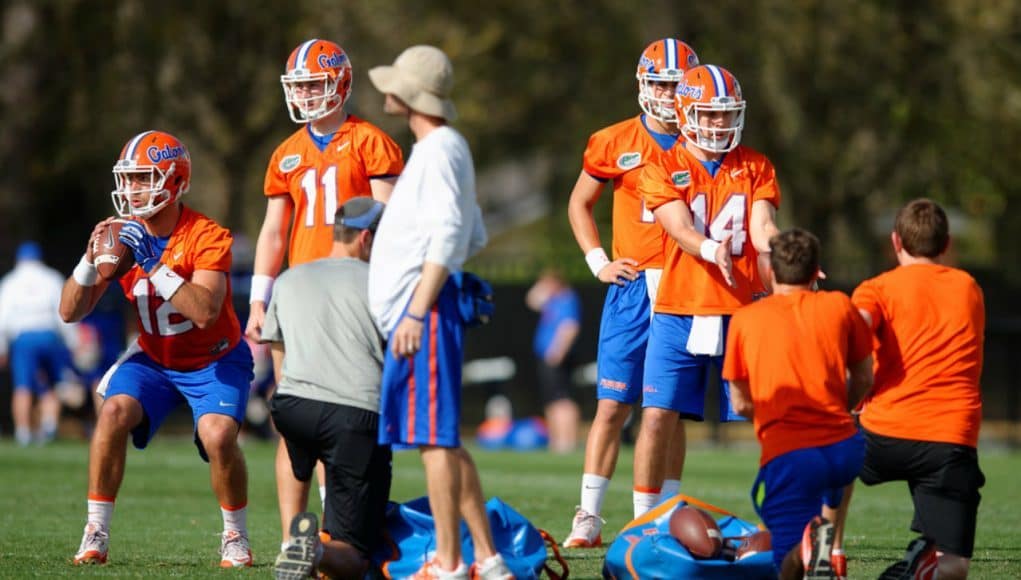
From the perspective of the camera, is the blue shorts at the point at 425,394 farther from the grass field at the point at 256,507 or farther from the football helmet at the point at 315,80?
the football helmet at the point at 315,80

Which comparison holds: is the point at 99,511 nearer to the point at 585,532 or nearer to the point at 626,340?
the point at 585,532

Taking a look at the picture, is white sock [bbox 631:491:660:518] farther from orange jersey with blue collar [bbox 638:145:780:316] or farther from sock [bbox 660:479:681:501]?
orange jersey with blue collar [bbox 638:145:780:316]

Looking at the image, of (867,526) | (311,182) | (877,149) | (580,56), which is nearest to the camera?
(311,182)

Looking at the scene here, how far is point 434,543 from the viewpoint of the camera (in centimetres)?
679

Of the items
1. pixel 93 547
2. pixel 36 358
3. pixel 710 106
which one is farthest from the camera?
pixel 36 358

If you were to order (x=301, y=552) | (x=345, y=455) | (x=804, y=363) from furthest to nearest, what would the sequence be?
(x=345, y=455), (x=804, y=363), (x=301, y=552)

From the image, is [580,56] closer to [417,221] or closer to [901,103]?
[901,103]

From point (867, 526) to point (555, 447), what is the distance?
1053 centimetres

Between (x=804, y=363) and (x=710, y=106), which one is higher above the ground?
(x=710, y=106)

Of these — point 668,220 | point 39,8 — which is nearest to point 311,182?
point 668,220

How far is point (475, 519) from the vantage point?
21.4ft

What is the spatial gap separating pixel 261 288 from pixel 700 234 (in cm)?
218

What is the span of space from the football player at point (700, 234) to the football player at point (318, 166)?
1.35m

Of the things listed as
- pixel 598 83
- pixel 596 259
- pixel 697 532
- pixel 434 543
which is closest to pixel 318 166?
pixel 596 259
